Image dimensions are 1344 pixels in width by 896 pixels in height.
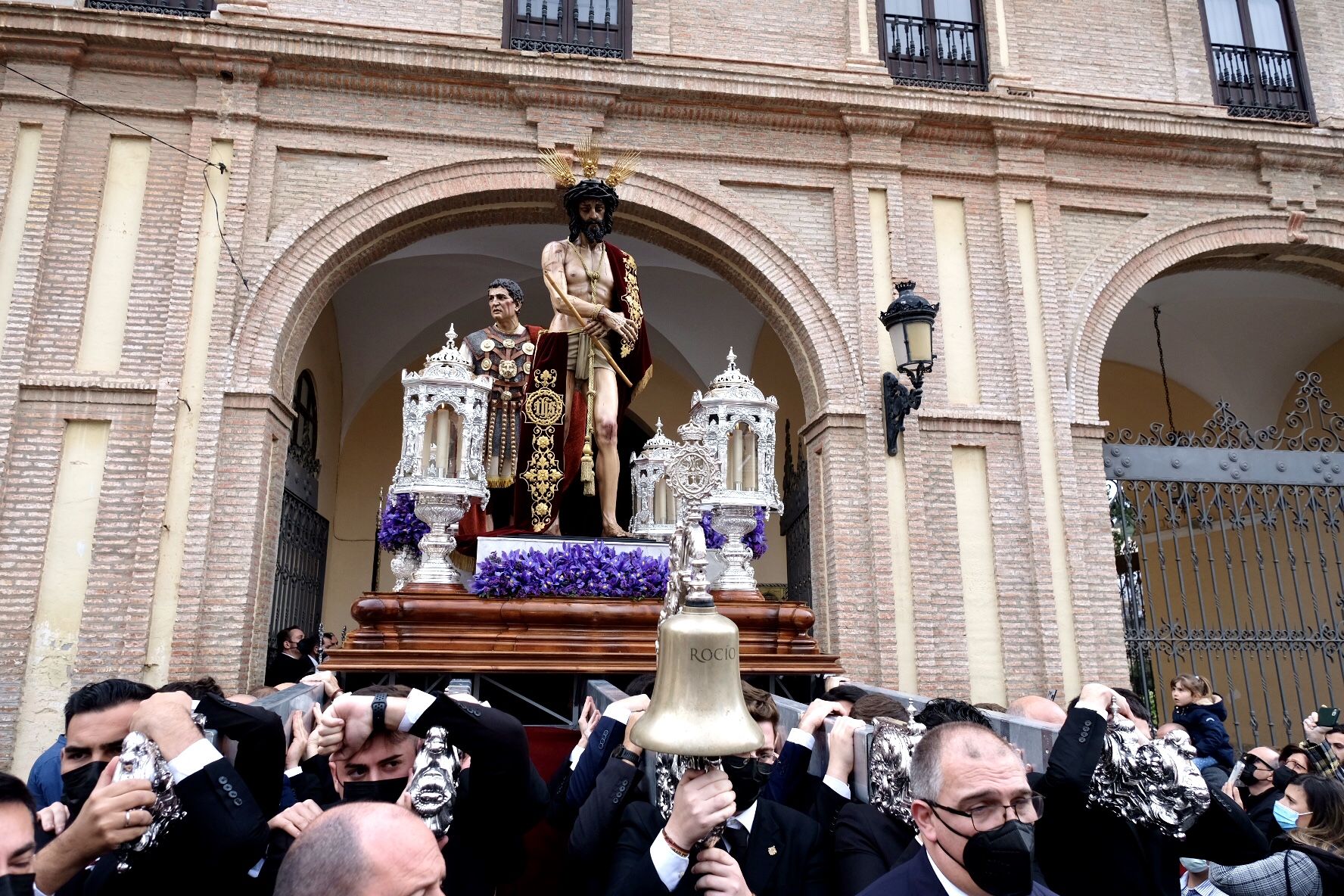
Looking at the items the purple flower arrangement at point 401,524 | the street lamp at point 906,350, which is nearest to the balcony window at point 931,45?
the street lamp at point 906,350

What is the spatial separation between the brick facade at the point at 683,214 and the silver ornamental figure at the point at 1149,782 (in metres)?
5.71

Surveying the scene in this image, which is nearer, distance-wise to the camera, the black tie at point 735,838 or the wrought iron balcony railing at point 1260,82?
the black tie at point 735,838

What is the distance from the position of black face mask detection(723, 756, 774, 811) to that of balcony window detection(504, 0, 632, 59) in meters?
8.54

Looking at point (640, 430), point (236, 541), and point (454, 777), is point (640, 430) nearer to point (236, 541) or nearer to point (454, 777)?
point (236, 541)

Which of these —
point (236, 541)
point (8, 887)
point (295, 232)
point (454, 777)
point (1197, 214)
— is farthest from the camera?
point (1197, 214)

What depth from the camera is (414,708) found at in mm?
2252

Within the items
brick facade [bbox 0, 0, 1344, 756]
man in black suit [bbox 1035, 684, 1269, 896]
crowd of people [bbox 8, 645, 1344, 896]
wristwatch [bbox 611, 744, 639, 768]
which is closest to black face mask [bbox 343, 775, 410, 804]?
crowd of people [bbox 8, 645, 1344, 896]

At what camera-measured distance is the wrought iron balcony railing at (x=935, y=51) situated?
32.4 feet

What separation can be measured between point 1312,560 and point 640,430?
913cm

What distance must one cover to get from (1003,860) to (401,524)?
528 centimetres

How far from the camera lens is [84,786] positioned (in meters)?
2.35

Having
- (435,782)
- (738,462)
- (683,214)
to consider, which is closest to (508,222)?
(683,214)

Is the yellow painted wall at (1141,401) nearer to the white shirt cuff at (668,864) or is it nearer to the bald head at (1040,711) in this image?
the bald head at (1040,711)

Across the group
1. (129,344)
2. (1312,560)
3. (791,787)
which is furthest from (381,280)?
(1312,560)
